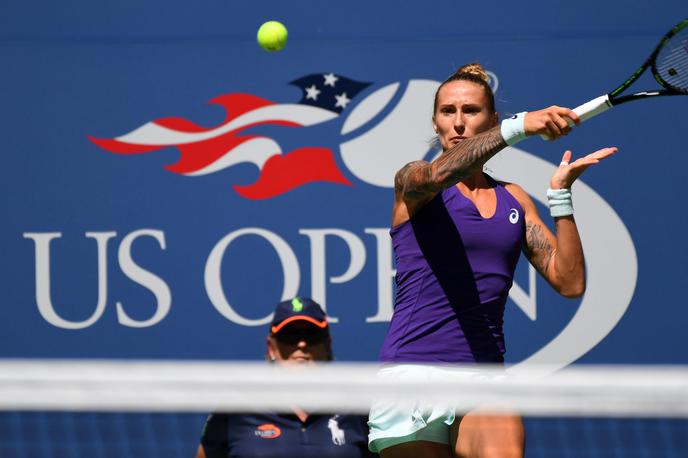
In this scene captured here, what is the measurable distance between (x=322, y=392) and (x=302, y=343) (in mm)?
887

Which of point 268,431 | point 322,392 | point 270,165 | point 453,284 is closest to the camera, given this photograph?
point 322,392

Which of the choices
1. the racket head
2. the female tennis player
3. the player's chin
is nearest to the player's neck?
the female tennis player

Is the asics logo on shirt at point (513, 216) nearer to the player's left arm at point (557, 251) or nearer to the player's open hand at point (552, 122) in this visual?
the player's left arm at point (557, 251)

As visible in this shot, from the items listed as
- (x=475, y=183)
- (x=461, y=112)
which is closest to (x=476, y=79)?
(x=461, y=112)

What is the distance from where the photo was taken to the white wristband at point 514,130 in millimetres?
3424

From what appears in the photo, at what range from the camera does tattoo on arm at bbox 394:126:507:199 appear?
3463mm

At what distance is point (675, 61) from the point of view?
403 centimetres

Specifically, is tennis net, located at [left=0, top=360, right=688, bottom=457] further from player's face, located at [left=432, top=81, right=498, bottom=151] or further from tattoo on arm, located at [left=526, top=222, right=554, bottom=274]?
player's face, located at [left=432, top=81, right=498, bottom=151]

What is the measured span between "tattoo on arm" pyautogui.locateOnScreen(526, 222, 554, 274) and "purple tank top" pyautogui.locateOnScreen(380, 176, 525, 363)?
162mm

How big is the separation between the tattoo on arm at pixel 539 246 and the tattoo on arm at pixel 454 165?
0.40 metres

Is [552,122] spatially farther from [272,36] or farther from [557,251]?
[272,36]

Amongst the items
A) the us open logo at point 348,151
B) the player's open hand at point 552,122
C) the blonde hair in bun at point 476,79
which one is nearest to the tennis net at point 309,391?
the player's open hand at point 552,122

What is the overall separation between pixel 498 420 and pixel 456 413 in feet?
0.38

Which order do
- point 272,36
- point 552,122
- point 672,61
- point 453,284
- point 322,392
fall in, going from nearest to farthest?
point 322,392, point 552,122, point 453,284, point 672,61, point 272,36
